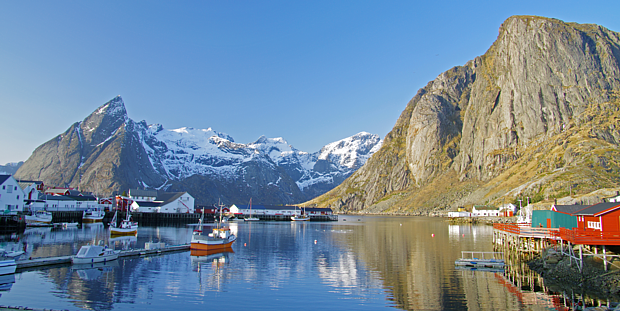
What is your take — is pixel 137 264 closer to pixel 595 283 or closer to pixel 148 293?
pixel 148 293

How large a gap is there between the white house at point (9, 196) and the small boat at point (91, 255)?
58.9 metres

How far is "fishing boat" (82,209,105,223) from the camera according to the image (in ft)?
424

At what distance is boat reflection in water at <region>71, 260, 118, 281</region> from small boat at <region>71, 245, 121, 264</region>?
1.56 ft

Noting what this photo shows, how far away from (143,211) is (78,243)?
106066mm

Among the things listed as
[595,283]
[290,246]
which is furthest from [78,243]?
[595,283]

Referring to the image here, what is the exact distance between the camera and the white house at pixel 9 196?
89412 mm

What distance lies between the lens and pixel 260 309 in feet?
96.0

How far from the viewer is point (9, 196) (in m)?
91.6

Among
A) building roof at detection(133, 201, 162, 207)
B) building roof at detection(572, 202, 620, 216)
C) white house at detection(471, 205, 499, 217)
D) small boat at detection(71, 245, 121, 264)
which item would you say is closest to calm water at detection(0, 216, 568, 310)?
small boat at detection(71, 245, 121, 264)

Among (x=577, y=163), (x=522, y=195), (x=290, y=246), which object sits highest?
(x=577, y=163)

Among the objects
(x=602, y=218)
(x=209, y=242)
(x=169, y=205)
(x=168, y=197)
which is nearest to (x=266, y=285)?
(x=209, y=242)

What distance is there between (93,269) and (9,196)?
2609 inches

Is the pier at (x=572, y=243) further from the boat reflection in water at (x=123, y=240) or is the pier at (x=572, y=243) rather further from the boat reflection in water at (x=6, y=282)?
the boat reflection in water at (x=123, y=240)

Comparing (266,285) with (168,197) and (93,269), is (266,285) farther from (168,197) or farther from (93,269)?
(168,197)
